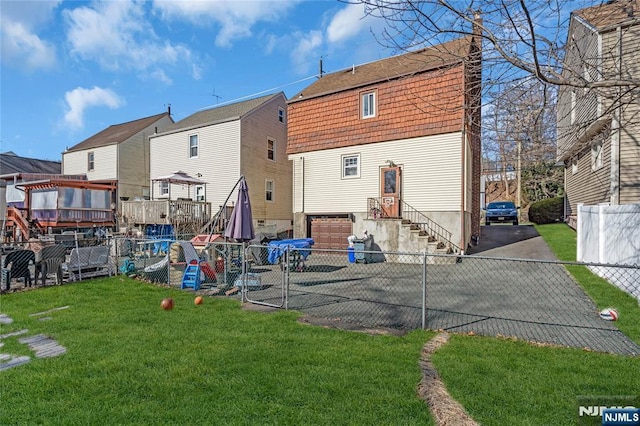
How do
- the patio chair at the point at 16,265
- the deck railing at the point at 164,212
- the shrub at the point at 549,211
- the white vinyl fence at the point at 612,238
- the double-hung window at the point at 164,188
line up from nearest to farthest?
the white vinyl fence at the point at 612,238 < the patio chair at the point at 16,265 < the deck railing at the point at 164,212 < the double-hung window at the point at 164,188 < the shrub at the point at 549,211

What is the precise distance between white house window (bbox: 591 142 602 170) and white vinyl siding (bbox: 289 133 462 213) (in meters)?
5.13

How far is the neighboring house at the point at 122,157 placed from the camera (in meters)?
27.8

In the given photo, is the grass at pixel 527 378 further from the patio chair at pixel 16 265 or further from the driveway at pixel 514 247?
the patio chair at pixel 16 265

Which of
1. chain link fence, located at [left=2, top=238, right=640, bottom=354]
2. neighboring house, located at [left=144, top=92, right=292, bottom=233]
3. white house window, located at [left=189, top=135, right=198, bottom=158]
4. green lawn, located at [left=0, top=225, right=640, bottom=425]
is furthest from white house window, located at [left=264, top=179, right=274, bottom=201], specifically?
green lawn, located at [left=0, top=225, right=640, bottom=425]

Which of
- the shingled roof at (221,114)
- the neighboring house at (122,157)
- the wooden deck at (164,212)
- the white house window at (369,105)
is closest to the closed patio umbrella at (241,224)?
the white house window at (369,105)

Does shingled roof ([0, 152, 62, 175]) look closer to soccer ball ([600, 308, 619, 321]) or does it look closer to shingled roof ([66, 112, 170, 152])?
shingled roof ([66, 112, 170, 152])

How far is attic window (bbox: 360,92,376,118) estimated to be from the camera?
17645 mm

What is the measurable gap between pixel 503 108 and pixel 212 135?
20.2m

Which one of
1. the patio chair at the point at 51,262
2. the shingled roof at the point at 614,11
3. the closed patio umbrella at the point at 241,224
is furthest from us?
the closed patio umbrella at the point at 241,224

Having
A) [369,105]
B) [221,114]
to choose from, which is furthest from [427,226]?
[221,114]

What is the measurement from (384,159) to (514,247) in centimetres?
698

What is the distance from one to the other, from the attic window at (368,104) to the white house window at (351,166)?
206 cm

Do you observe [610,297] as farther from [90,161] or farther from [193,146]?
[90,161]

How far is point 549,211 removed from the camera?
26234mm
